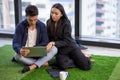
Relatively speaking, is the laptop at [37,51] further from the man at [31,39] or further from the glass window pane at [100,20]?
the glass window pane at [100,20]

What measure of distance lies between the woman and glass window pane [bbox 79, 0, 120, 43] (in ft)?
2.99

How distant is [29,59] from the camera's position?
2.80 meters

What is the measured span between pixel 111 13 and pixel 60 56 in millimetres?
1170

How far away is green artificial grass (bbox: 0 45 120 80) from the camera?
2545 mm

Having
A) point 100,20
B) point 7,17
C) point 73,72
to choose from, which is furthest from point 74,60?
point 7,17

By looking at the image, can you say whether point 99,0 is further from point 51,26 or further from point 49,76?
point 49,76

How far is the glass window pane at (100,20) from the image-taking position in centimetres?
358

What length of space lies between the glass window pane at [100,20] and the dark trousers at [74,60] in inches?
35.9

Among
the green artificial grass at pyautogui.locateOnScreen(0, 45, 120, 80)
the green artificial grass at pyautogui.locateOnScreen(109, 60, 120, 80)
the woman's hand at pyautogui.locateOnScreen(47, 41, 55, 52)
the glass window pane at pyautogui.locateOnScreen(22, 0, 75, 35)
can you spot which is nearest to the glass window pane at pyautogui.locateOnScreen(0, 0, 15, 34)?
the glass window pane at pyautogui.locateOnScreen(22, 0, 75, 35)

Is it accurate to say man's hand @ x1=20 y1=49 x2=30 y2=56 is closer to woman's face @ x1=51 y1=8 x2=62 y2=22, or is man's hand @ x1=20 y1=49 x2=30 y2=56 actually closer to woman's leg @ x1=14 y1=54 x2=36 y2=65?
woman's leg @ x1=14 y1=54 x2=36 y2=65

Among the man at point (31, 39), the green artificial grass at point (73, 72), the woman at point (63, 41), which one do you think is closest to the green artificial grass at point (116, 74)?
the green artificial grass at point (73, 72)

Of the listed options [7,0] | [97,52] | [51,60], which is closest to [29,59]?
[51,60]

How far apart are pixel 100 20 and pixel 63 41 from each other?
1039 millimetres

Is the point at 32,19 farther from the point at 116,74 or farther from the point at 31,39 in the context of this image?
the point at 116,74
